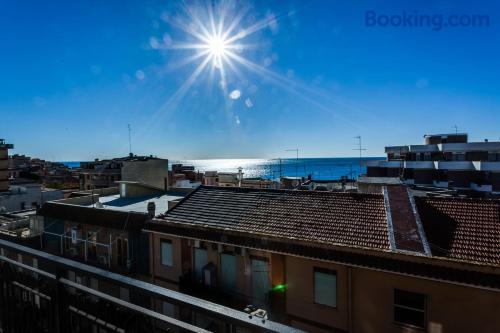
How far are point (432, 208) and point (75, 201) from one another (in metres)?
20.3

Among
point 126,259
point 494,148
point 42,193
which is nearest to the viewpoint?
point 126,259

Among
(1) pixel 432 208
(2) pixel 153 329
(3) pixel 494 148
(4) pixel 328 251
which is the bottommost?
(4) pixel 328 251

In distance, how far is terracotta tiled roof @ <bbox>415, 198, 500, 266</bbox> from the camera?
8469 mm

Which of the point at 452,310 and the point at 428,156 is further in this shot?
the point at 428,156

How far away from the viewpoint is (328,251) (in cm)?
931

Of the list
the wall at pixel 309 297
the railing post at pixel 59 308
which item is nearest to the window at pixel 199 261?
the wall at pixel 309 297

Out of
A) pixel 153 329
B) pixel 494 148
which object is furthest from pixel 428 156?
pixel 153 329

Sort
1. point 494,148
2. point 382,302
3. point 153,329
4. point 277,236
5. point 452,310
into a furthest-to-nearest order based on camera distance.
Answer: point 494,148
point 277,236
point 382,302
point 452,310
point 153,329

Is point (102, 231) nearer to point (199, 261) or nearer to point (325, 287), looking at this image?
point (199, 261)

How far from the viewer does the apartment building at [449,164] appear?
3431cm

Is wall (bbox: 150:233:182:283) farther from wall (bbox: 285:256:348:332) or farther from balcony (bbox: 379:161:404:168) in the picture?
balcony (bbox: 379:161:404:168)

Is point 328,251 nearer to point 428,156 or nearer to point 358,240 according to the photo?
point 358,240

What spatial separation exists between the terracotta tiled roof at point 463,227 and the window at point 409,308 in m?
1.40

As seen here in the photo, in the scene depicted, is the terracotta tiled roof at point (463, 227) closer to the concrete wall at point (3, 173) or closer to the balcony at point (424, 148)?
the balcony at point (424, 148)
